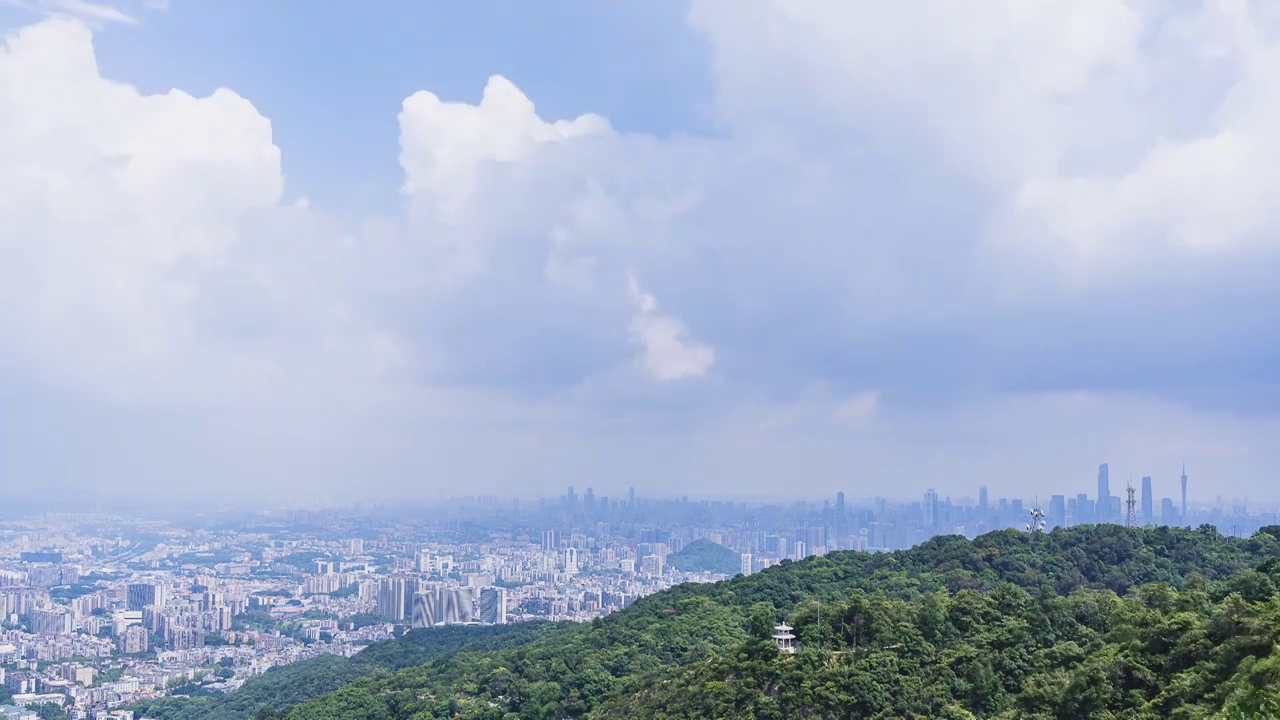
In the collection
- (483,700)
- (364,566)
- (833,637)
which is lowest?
(364,566)

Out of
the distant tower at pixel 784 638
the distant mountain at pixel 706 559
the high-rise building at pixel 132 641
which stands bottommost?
the high-rise building at pixel 132 641

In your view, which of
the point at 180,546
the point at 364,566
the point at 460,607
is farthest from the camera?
the point at 180,546

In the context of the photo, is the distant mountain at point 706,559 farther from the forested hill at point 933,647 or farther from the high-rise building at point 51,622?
the forested hill at point 933,647

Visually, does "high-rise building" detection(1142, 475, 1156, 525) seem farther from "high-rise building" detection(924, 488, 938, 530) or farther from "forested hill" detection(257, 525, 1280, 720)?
"forested hill" detection(257, 525, 1280, 720)

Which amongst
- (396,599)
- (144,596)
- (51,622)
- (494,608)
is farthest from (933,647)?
(144,596)

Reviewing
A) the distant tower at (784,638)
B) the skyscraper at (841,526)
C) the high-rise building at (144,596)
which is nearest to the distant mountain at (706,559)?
the skyscraper at (841,526)

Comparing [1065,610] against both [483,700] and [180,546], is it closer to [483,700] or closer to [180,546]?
[483,700]

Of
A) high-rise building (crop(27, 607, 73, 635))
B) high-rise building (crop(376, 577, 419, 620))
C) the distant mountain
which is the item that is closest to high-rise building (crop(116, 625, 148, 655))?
high-rise building (crop(27, 607, 73, 635))

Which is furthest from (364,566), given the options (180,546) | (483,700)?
(483,700)
